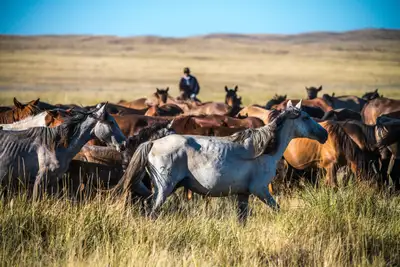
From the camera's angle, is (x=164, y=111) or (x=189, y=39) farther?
(x=189, y=39)

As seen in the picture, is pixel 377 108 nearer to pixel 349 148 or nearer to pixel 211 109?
pixel 211 109

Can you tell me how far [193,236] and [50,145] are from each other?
93.5 inches

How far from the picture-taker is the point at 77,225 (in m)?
6.84

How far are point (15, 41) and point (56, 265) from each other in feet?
451

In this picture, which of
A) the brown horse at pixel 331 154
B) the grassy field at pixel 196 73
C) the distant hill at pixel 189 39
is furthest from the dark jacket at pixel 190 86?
the distant hill at pixel 189 39

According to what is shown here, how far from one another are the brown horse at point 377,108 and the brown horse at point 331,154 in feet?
27.1

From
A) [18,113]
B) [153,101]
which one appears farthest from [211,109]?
[18,113]

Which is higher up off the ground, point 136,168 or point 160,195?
point 136,168

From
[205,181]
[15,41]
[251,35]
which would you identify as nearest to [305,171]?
[205,181]

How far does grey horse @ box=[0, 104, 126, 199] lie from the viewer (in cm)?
831

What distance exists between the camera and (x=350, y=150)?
10555mm

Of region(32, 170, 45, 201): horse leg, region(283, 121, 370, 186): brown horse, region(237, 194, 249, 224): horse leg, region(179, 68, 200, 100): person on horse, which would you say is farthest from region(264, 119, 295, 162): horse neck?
region(179, 68, 200, 100): person on horse

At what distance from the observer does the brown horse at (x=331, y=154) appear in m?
10.5

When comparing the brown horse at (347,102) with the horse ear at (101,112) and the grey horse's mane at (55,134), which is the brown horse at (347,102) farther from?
the grey horse's mane at (55,134)
